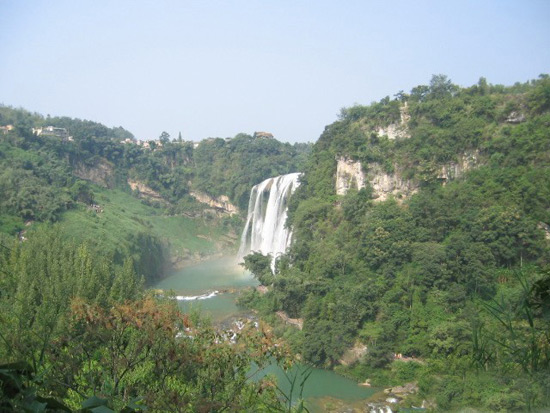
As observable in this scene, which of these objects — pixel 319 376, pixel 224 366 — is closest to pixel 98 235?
pixel 319 376

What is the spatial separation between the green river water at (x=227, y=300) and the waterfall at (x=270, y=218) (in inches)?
80.2

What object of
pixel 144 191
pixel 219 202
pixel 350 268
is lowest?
pixel 350 268

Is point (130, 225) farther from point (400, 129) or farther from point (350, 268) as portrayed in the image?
point (400, 129)

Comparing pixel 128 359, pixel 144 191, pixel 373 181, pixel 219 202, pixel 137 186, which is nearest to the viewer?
pixel 128 359

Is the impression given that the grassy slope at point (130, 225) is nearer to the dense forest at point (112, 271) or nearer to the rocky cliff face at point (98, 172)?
the dense forest at point (112, 271)

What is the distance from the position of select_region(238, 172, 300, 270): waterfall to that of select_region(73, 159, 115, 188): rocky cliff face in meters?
14.4

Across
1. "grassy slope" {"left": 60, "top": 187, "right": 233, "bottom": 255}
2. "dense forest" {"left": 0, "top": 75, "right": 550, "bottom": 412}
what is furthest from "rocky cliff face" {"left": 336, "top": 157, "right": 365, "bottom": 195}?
"grassy slope" {"left": 60, "top": 187, "right": 233, "bottom": 255}

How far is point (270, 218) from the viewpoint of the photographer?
31547mm

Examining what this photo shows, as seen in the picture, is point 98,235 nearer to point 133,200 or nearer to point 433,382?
point 133,200

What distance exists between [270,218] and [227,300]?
306 inches

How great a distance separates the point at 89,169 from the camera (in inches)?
1676

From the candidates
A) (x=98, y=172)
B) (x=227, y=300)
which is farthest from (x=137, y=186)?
(x=227, y=300)

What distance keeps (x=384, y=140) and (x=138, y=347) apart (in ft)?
71.7

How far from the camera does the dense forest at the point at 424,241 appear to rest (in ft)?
53.7
